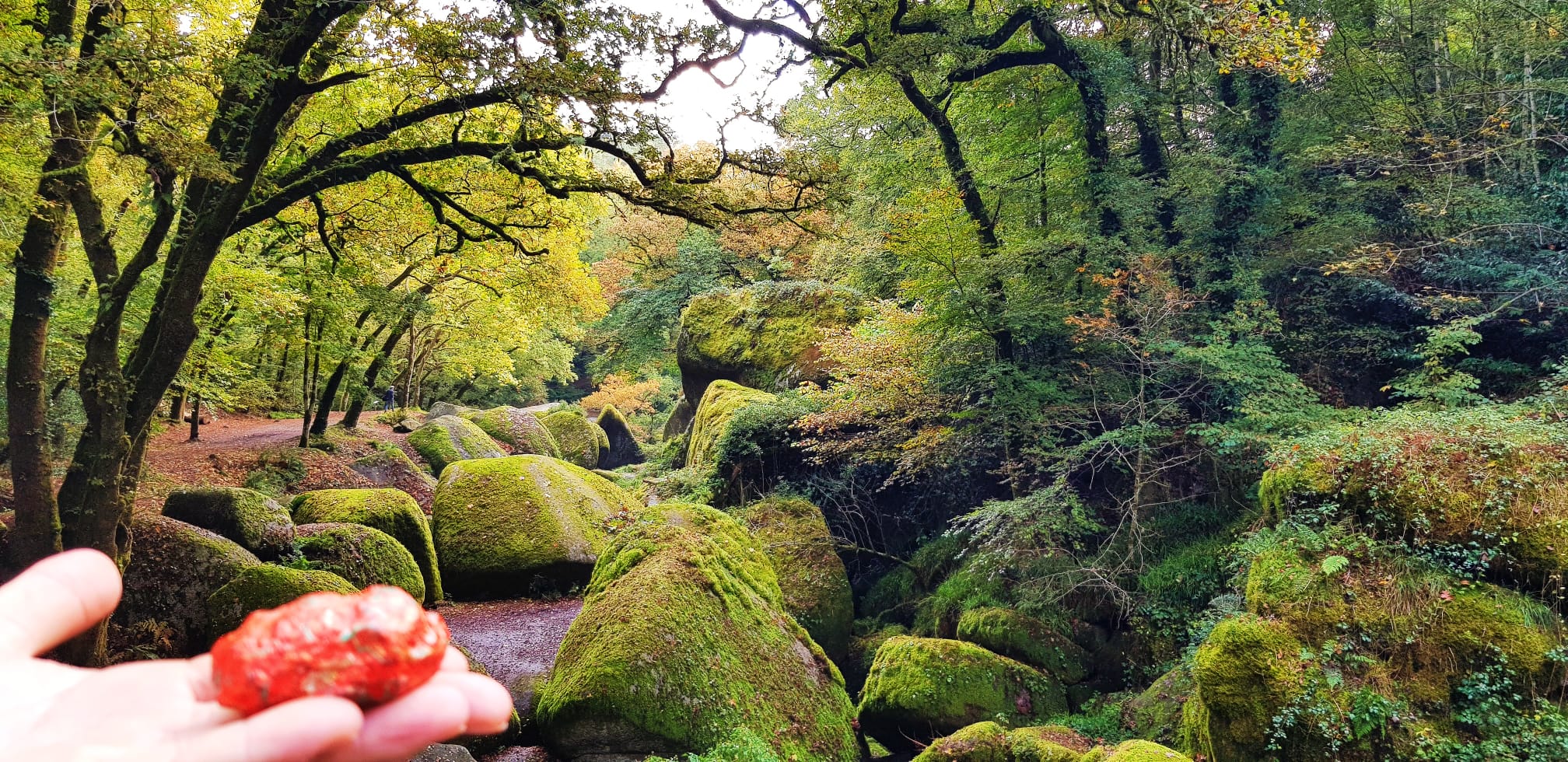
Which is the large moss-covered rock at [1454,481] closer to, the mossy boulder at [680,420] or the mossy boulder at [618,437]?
Result: the mossy boulder at [680,420]

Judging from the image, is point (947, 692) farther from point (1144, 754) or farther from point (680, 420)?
point (680, 420)

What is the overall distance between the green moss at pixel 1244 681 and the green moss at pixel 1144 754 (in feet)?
1.65

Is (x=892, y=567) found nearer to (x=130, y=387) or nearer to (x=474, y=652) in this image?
(x=474, y=652)

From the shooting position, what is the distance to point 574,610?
8922 millimetres

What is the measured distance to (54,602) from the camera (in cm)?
120

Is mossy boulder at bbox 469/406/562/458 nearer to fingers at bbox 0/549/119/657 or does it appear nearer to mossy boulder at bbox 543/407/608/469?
mossy boulder at bbox 543/407/608/469

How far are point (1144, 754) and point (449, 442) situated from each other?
630 inches

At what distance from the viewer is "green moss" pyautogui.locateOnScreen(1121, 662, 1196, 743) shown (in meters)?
7.29

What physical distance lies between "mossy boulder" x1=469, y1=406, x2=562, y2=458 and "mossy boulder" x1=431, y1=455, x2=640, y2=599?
34.1 feet

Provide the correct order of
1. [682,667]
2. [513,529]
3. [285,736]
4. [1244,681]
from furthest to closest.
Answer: [513,529]
[1244,681]
[682,667]
[285,736]

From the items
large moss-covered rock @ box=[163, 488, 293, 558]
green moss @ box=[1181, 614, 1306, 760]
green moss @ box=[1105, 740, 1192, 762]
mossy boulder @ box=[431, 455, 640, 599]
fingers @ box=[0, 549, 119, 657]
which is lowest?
green moss @ box=[1105, 740, 1192, 762]

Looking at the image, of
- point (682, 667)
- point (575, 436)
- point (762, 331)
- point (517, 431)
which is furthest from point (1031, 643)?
point (575, 436)

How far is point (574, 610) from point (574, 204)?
594cm

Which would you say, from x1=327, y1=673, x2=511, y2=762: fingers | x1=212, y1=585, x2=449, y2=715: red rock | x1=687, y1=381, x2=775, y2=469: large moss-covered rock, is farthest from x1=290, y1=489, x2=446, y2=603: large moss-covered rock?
x1=327, y1=673, x2=511, y2=762: fingers
